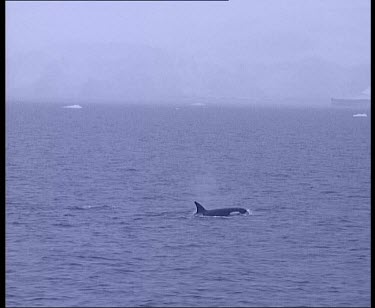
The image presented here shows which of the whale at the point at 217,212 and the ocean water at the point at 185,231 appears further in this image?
the whale at the point at 217,212

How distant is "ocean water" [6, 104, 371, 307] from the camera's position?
30.4 m

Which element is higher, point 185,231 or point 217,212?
point 217,212

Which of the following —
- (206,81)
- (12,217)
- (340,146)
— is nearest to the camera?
(12,217)

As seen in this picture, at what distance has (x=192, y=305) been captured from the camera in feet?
92.1

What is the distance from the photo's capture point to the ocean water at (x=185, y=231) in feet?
99.6

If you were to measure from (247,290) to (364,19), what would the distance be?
112 meters

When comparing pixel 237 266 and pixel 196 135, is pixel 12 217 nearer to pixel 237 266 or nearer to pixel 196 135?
pixel 237 266

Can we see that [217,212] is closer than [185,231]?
No

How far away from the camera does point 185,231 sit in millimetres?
41000

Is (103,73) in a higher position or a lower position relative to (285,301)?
higher

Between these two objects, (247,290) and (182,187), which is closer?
(247,290)

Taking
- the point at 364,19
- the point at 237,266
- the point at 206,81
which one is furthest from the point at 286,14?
the point at 237,266

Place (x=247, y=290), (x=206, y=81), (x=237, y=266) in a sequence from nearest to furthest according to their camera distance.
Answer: (x=247, y=290)
(x=237, y=266)
(x=206, y=81)

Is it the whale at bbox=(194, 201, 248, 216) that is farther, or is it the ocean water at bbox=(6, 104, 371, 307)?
the whale at bbox=(194, 201, 248, 216)
